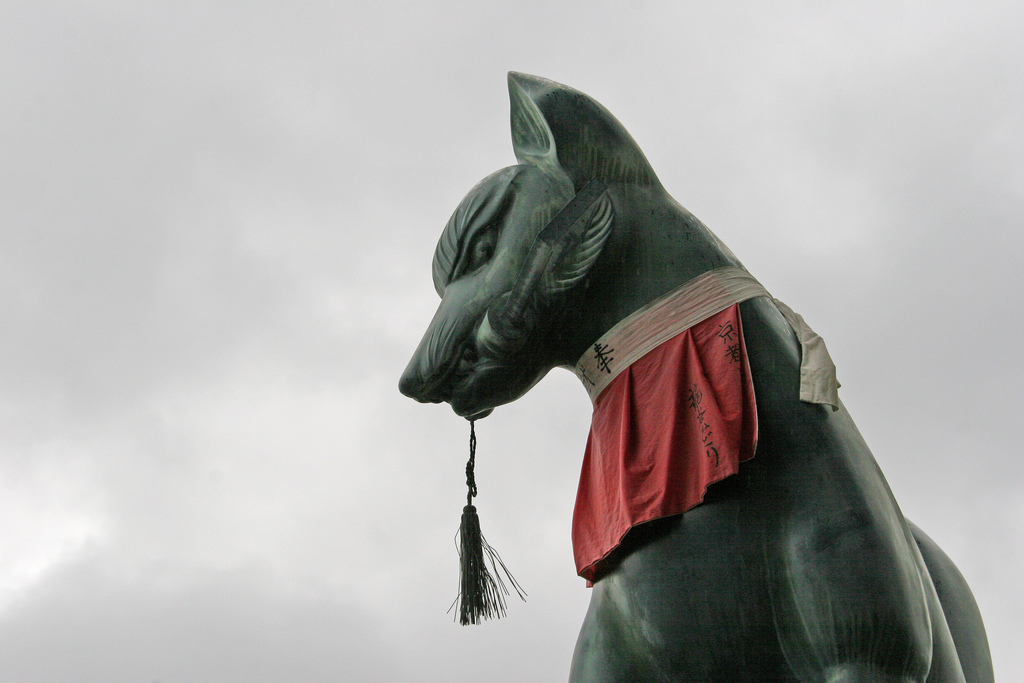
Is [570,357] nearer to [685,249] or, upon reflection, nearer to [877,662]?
[685,249]

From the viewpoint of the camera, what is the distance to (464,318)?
3016 millimetres

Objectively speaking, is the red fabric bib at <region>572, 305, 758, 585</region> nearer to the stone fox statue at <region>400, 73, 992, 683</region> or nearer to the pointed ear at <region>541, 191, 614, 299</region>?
the stone fox statue at <region>400, 73, 992, 683</region>

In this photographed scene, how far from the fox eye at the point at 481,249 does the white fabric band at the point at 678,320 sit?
0.42m

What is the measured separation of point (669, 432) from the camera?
2.69m

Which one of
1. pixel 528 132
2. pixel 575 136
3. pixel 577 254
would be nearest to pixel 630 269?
pixel 577 254

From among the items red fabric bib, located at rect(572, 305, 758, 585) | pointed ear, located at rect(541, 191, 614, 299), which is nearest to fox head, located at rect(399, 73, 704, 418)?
pointed ear, located at rect(541, 191, 614, 299)

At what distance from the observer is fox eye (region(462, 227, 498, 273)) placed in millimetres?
3104

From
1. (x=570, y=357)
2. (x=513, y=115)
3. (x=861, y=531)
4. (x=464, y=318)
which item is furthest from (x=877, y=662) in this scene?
(x=513, y=115)

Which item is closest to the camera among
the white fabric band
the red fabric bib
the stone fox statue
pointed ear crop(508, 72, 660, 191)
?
the stone fox statue

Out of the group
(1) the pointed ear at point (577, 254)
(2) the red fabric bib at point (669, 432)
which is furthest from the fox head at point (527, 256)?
(2) the red fabric bib at point (669, 432)

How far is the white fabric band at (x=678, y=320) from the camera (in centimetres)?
281

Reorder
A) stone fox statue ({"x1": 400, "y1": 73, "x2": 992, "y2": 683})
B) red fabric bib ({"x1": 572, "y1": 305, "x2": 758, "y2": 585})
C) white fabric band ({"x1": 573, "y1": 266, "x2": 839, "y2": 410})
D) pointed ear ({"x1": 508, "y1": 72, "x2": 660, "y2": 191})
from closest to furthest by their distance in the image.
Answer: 1. stone fox statue ({"x1": 400, "y1": 73, "x2": 992, "y2": 683})
2. red fabric bib ({"x1": 572, "y1": 305, "x2": 758, "y2": 585})
3. white fabric band ({"x1": 573, "y1": 266, "x2": 839, "y2": 410})
4. pointed ear ({"x1": 508, "y1": 72, "x2": 660, "y2": 191})

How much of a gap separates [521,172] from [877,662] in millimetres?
1615

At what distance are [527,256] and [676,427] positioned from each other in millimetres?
626
